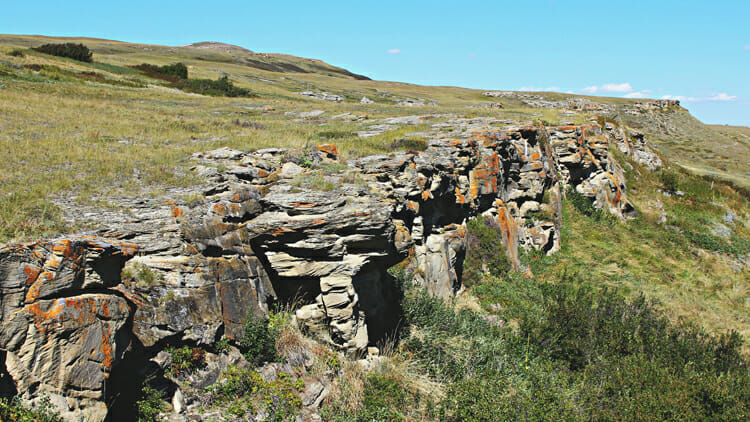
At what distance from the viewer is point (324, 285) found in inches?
317

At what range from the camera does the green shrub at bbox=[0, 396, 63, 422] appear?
4441 mm

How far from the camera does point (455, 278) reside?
1366cm

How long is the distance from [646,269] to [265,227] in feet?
59.0

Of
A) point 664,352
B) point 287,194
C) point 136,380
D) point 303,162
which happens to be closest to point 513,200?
point 664,352

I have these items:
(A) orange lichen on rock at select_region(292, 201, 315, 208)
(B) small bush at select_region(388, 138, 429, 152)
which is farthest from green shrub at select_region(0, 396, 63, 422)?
(B) small bush at select_region(388, 138, 429, 152)

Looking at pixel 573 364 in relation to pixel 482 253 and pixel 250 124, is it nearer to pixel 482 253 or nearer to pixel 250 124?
pixel 482 253

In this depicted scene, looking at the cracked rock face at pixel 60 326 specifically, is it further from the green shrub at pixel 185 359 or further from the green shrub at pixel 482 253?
the green shrub at pixel 482 253

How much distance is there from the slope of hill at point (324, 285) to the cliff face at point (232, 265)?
3 cm

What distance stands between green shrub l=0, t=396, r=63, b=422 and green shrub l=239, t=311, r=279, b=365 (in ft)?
9.60

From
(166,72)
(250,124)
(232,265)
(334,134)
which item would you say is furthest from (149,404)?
(166,72)

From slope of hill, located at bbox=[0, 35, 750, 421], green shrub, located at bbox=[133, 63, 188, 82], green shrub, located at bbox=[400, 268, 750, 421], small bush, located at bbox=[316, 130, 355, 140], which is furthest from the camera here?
green shrub, located at bbox=[133, 63, 188, 82]

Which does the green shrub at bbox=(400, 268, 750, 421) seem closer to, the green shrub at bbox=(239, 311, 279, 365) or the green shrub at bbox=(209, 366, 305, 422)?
the green shrub at bbox=(209, 366, 305, 422)

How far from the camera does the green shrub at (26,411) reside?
4.44 meters

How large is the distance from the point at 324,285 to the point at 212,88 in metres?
34.6
